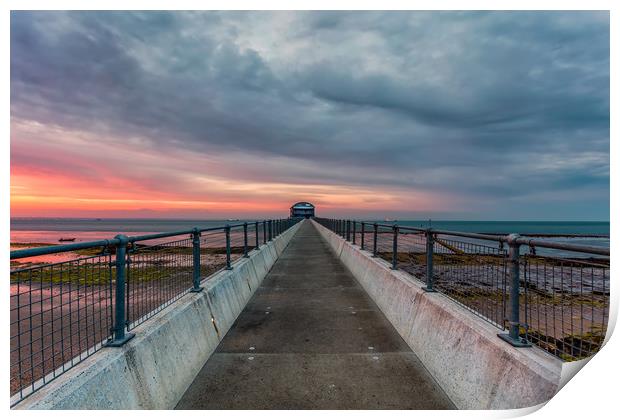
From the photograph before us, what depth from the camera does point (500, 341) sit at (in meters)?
3.98

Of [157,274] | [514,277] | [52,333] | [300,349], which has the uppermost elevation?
[514,277]

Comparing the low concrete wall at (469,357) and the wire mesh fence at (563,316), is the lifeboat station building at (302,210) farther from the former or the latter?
the low concrete wall at (469,357)

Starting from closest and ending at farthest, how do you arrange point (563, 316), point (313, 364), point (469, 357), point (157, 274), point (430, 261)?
point (469, 357), point (313, 364), point (430, 261), point (563, 316), point (157, 274)

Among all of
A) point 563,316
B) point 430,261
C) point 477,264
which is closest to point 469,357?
point 430,261

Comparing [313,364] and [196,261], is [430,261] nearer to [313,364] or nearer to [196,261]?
[313,364]

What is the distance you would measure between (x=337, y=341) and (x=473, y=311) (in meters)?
2.37

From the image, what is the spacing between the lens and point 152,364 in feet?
13.6

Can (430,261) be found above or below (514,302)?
above

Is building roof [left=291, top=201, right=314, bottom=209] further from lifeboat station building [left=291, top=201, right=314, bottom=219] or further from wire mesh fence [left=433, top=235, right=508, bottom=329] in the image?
wire mesh fence [left=433, top=235, right=508, bottom=329]

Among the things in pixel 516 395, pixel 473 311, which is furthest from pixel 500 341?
pixel 473 311

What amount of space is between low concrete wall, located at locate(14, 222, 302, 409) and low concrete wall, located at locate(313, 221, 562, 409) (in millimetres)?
3267

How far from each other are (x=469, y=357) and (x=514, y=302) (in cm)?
82

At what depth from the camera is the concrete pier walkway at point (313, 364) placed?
4.46 meters

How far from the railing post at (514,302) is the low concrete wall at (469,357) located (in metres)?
0.09
